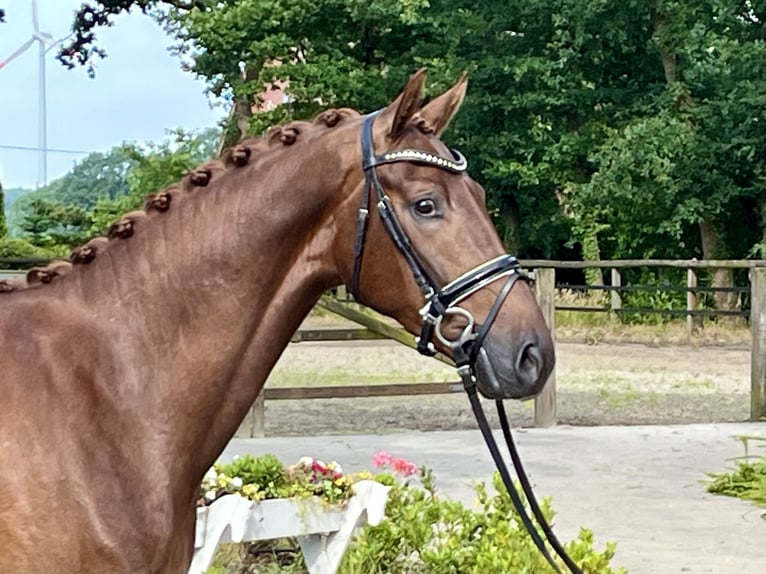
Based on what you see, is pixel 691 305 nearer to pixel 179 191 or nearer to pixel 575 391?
Result: pixel 575 391

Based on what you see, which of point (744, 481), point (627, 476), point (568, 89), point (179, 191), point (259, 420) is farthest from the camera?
point (568, 89)

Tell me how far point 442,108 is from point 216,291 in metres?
0.70

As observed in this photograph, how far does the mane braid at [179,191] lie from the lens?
8.07 ft

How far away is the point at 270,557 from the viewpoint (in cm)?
493

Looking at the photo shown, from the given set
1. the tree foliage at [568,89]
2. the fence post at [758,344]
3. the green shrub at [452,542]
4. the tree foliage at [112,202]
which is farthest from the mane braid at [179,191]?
the tree foliage at [568,89]

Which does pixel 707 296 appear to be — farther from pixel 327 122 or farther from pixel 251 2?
pixel 327 122

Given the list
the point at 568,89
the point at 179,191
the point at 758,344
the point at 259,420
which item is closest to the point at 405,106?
the point at 179,191

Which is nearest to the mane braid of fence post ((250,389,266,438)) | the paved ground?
the paved ground

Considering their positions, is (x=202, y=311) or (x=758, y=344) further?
(x=758, y=344)

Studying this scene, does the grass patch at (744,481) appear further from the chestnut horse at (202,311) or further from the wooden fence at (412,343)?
the chestnut horse at (202,311)

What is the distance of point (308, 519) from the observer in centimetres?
430

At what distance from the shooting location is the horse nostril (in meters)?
2.21

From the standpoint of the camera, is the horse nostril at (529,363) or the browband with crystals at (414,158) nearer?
the horse nostril at (529,363)

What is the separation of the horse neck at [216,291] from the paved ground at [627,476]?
3.32 m
